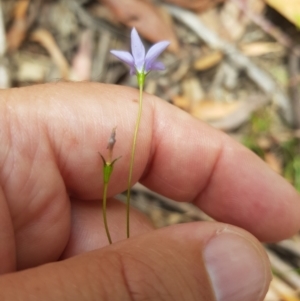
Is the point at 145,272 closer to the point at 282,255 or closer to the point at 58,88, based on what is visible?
the point at 58,88

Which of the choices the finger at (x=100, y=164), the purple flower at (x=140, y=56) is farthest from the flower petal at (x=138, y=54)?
the finger at (x=100, y=164)

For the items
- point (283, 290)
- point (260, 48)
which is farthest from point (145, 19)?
point (283, 290)

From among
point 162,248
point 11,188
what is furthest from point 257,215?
point 11,188

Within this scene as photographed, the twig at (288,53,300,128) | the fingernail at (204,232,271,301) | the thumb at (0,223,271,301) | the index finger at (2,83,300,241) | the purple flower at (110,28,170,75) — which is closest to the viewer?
the thumb at (0,223,271,301)

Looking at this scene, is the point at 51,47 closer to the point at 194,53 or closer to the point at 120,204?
the point at 194,53

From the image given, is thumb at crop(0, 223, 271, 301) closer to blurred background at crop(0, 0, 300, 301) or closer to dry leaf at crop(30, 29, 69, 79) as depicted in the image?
blurred background at crop(0, 0, 300, 301)

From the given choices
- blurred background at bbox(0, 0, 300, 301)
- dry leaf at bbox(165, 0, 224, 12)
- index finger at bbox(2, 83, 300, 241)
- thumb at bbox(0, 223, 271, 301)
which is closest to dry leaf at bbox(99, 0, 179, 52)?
blurred background at bbox(0, 0, 300, 301)
